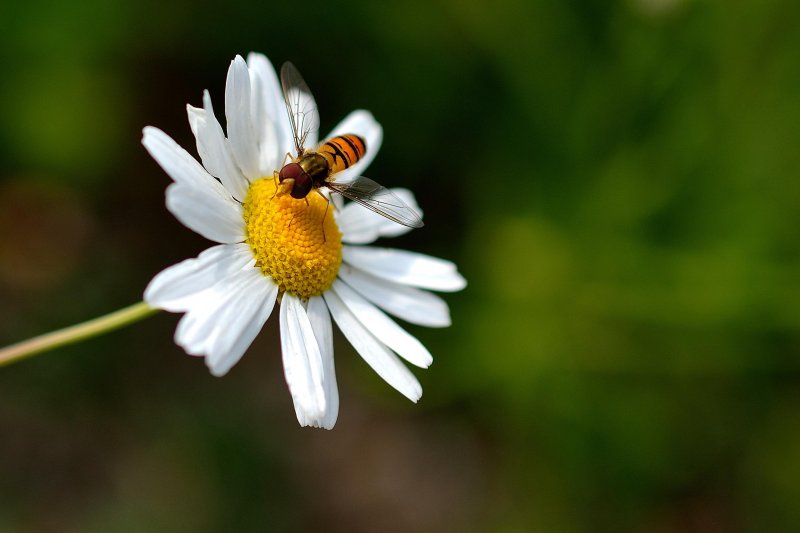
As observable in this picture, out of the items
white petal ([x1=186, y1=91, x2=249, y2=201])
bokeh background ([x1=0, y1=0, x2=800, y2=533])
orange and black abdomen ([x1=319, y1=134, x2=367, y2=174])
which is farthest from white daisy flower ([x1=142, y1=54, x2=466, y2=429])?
bokeh background ([x1=0, y1=0, x2=800, y2=533])

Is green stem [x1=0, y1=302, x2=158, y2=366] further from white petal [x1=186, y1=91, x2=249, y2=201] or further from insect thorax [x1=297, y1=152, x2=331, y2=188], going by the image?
insect thorax [x1=297, y1=152, x2=331, y2=188]

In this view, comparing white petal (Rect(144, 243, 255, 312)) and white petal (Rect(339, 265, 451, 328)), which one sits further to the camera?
white petal (Rect(339, 265, 451, 328))

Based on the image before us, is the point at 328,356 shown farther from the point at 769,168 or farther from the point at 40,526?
the point at 769,168

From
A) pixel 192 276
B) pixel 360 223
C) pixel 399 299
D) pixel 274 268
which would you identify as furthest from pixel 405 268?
pixel 192 276

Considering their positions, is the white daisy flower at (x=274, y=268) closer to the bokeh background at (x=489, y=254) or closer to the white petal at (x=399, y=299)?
the white petal at (x=399, y=299)

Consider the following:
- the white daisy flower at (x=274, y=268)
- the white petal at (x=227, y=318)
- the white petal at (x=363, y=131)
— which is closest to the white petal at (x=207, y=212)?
the white daisy flower at (x=274, y=268)

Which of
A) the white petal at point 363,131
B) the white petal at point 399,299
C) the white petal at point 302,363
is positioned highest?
the white petal at point 363,131
